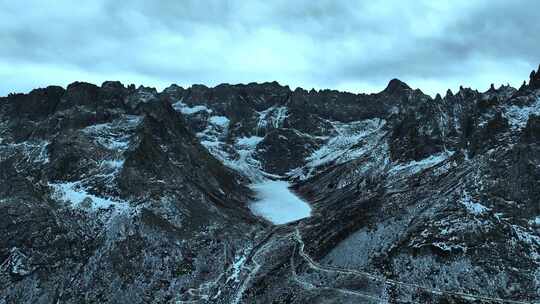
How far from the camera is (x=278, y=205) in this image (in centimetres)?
14562

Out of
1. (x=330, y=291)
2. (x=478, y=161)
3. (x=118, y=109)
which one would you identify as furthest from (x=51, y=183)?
(x=478, y=161)

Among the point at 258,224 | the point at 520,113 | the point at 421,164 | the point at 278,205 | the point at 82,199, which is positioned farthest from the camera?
the point at 278,205

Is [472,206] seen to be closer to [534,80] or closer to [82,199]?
[534,80]

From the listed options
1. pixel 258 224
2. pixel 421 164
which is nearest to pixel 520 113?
pixel 421 164

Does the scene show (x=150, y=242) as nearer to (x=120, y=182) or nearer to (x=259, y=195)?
(x=120, y=182)

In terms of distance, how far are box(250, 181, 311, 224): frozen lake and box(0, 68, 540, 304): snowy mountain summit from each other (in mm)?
1402

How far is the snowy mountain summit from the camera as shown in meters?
79.6

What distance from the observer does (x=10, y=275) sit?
8669cm

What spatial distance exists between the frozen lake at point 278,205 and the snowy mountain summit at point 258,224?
1.40m

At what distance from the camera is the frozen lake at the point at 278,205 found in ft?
424

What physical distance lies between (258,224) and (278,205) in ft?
95.6

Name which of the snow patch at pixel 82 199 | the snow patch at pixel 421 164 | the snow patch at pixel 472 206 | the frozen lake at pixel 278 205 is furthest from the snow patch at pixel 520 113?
the snow patch at pixel 82 199

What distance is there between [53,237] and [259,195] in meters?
72.6

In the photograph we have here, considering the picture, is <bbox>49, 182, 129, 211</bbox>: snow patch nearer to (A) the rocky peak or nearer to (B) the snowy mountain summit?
(B) the snowy mountain summit
